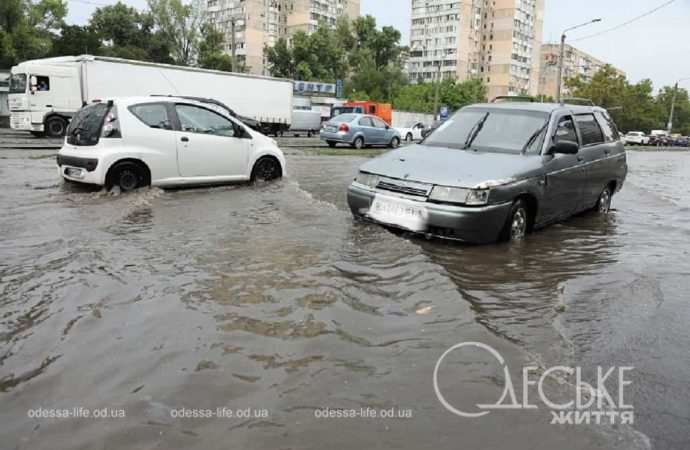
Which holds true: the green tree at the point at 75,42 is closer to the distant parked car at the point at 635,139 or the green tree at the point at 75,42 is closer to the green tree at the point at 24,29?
the green tree at the point at 24,29

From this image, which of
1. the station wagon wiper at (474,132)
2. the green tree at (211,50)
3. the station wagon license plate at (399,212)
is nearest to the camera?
the station wagon license plate at (399,212)

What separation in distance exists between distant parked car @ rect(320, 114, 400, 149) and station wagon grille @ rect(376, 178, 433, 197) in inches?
658

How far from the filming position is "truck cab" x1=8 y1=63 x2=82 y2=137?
2142cm

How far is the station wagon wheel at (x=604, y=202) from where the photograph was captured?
8591mm

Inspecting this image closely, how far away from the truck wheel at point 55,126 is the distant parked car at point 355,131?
992 centimetres

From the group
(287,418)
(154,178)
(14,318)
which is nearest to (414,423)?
(287,418)

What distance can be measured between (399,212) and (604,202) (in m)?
4.53

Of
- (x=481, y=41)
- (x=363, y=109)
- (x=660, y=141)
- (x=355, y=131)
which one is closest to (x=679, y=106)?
(x=481, y=41)

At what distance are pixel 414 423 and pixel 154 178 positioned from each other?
6.56m

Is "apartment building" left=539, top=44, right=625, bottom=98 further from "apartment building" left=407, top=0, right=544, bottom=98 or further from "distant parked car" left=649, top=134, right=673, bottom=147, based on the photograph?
"distant parked car" left=649, top=134, right=673, bottom=147

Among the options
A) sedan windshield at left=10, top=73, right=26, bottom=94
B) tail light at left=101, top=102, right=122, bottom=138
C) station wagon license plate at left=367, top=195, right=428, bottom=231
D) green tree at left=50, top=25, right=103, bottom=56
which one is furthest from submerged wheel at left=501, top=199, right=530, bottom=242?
green tree at left=50, top=25, right=103, bottom=56

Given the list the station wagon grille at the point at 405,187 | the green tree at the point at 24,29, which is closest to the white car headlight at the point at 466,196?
the station wagon grille at the point at 405,187

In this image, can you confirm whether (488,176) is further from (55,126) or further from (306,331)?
(55,126)
